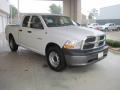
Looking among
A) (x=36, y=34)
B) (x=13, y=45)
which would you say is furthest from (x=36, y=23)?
(x=13, y=45)

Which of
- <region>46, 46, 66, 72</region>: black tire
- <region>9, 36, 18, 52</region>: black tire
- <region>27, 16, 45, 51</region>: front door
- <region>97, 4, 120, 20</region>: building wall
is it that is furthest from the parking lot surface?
<region>97, 4, 120, 20</region>: building wall

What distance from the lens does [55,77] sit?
4.45 meters

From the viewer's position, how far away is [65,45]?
4461mm

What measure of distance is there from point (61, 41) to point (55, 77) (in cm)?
99

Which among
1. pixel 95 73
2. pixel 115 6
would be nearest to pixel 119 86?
pixel 95 73

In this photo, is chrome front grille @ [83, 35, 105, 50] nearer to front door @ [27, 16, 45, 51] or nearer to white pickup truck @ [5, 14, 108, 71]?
white pickup truck @ [5, 14, 108, 71]

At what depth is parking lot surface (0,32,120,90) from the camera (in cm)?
388

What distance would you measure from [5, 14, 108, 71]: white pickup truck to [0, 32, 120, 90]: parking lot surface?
1.25 ft

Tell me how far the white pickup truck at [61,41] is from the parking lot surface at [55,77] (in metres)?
0.38

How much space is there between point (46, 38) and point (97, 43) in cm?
154

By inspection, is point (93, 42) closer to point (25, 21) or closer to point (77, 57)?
point (77, 57)

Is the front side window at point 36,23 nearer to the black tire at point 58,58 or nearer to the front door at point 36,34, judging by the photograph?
the front door at point 36,34

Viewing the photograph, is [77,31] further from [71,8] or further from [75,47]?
[71,8]

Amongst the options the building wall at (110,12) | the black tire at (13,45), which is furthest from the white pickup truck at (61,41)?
the building wall at (110,12)
